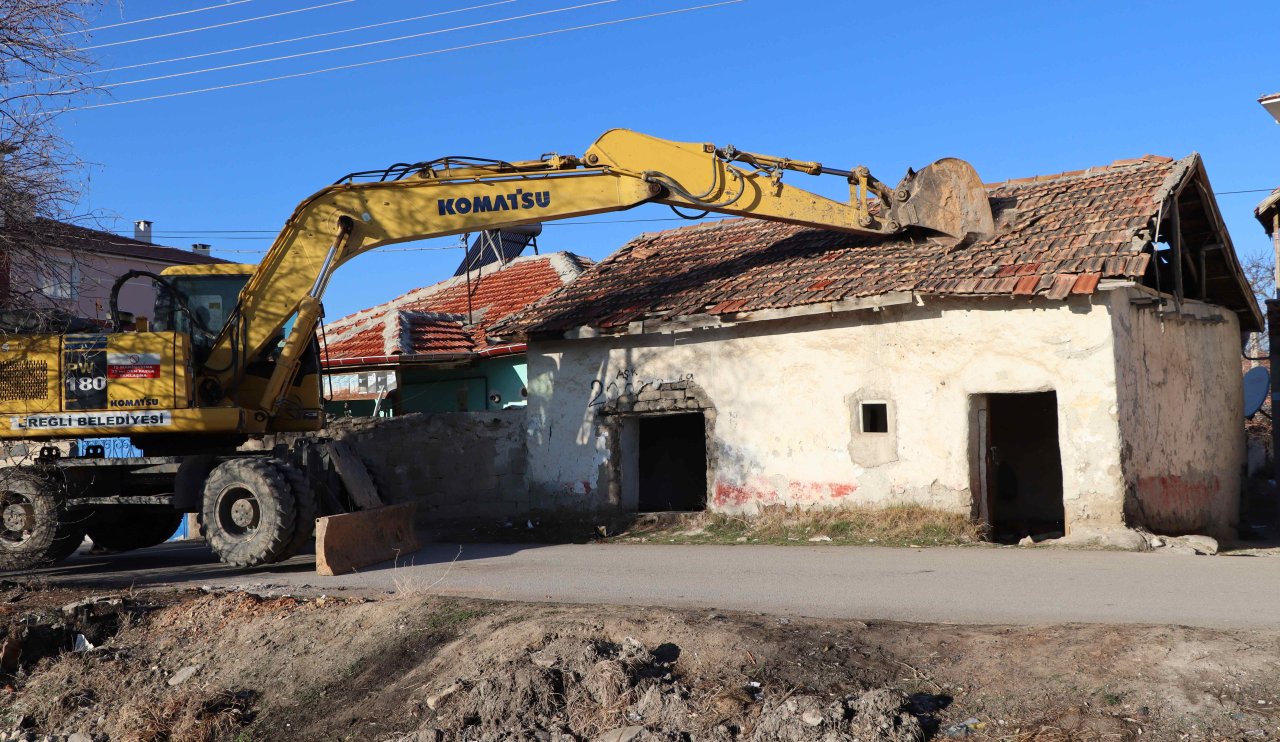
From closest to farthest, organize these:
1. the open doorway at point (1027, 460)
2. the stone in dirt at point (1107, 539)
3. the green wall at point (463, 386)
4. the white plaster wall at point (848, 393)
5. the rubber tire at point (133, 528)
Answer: the stone in dirt at point (1107, 539), the white plaster wall at point (848, 393), the rubber tire at point (133, 528), the open doorway at point (1027, 460), the green wall at point (463, 386)

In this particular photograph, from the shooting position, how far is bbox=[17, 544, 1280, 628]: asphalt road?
760 centimetres

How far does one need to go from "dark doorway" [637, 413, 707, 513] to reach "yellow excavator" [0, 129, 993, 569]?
5.29 meters

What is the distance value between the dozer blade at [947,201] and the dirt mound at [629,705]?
898 centimetres

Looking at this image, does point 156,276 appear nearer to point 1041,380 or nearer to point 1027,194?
point 1041,380

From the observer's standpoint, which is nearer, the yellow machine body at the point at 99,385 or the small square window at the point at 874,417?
the yellow machine body at the point at 99,385

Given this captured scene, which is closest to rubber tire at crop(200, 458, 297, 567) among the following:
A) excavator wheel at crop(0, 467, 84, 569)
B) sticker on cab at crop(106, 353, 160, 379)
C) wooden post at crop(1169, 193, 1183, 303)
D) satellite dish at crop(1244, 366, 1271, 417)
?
sticker on cab at crop(106, 353, 160, 379)

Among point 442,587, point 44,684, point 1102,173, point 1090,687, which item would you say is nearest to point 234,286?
point 442,587

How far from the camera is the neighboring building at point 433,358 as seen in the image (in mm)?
20109

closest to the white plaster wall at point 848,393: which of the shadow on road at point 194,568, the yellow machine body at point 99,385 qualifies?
the shadow on road at point 194,568

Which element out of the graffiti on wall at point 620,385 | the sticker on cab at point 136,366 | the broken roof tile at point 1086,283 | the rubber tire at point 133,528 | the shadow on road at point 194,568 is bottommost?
the shadow on road at point 194,568

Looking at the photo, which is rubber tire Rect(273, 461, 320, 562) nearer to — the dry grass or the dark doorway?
the dry grass

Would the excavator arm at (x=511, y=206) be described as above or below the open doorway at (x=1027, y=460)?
above

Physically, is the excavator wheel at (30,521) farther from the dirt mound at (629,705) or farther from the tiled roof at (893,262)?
the dirt mound at (629,705)

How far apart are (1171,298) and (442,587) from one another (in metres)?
9.63
